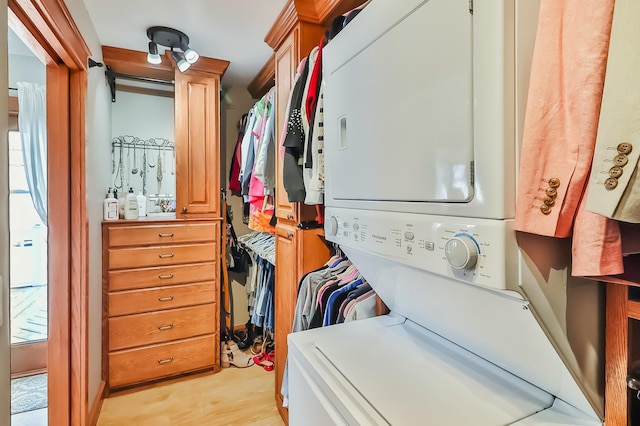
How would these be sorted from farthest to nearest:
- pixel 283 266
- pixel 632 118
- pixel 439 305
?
pixel 283 266
pixel 439 305
pixel 632 118

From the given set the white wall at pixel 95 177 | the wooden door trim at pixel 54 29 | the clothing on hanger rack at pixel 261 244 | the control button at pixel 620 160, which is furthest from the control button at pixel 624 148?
the white wall at pixel 95 177

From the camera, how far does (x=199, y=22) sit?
198 centimetres

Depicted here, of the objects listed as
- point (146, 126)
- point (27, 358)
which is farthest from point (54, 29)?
point (27, 358)

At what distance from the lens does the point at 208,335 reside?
2.63 meters

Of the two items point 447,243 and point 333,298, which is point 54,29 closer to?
point 333,298

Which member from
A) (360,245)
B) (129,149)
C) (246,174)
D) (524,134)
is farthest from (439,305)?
(129,149)

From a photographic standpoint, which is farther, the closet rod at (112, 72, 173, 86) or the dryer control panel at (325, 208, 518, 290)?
the closet rod at (112, 72, 173, 86)

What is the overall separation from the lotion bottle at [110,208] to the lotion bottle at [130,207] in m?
0.07

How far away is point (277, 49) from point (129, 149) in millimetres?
1571

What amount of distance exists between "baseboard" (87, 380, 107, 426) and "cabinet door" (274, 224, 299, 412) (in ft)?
3.61

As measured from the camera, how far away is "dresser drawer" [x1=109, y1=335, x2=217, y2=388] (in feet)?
7.73

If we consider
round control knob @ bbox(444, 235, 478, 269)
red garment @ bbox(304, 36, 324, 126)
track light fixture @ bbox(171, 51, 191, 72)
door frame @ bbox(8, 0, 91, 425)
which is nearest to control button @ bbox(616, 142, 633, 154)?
round control knob @ bbox(444, 235, 478, 269)

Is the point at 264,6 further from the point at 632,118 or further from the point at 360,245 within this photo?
the point at 632,118

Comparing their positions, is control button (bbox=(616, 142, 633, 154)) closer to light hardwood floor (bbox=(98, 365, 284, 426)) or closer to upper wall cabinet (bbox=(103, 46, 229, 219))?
light hardwood floor (bbox=(98, 365, 284, 426))
